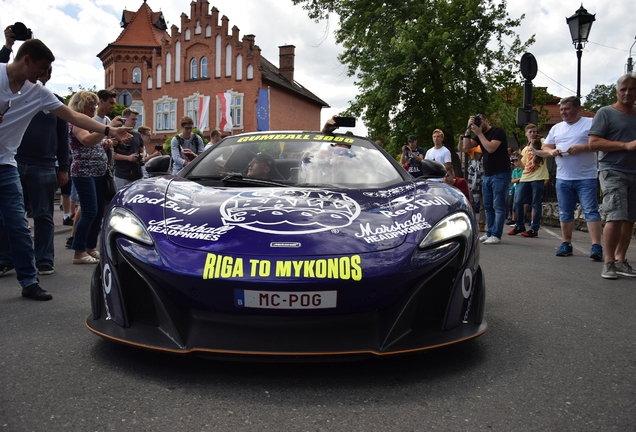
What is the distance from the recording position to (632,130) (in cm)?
568

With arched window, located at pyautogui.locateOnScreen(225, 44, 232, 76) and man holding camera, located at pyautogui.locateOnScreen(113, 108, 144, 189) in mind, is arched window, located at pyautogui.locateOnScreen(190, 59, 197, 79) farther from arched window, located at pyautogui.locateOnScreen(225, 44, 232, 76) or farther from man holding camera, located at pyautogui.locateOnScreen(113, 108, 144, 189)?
man holding camera, located at pyautogui.locateOnScreen(113, 108, 144, 189)

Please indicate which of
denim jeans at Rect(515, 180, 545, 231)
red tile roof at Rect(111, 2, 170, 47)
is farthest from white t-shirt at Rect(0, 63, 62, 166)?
red tile roof at Rect(111, 2, 170, 47)

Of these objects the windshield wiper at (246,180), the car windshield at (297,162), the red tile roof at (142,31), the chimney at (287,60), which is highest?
the red tile roof at (142,31)

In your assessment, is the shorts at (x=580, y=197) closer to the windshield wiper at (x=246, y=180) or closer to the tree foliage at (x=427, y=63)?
the windshield wiper at (x=246, y=180)

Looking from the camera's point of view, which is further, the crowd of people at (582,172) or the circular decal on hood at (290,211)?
the crowd of people at (582,172)

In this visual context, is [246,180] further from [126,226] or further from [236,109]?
[236,109]

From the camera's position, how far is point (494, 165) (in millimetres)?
8398

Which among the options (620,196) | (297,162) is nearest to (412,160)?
(620,196)

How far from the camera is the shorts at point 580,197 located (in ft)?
21.6

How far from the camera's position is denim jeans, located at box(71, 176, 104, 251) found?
6117mm

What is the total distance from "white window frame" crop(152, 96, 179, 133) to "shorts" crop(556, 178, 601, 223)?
44.8m

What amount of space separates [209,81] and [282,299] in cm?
4649

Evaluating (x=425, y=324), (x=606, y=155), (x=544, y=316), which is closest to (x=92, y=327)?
(x=425, y=324)

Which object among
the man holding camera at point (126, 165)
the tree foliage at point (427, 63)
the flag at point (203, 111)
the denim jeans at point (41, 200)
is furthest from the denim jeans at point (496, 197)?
the flag at point (203, 111)
